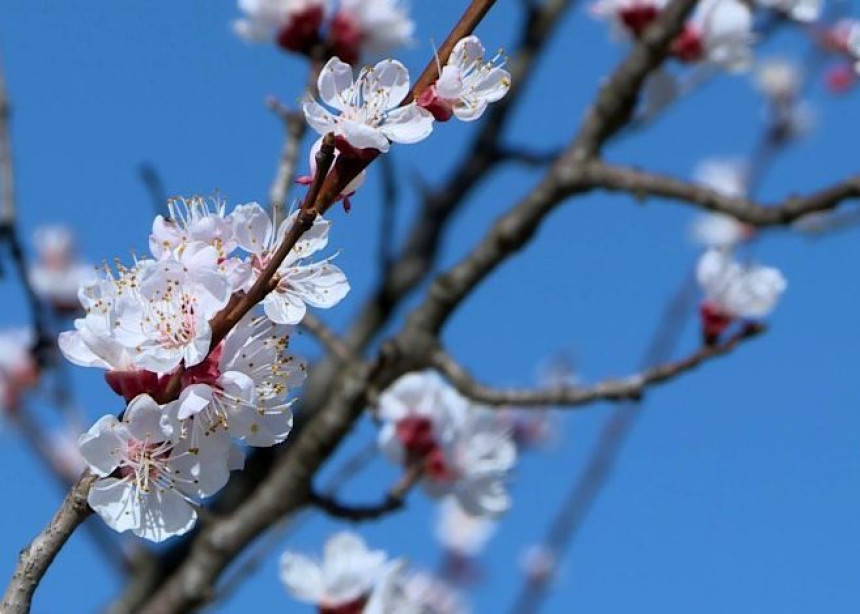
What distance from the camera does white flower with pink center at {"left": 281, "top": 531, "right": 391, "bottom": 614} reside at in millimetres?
2107

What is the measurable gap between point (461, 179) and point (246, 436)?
2445mm

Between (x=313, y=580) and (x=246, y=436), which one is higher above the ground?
(x=246, y=436)

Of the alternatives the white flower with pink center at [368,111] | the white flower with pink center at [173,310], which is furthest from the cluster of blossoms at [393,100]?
the white flower with pink center at [173,310]

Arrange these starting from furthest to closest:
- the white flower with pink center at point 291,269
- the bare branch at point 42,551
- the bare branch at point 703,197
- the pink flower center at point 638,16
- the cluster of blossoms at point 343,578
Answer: the pink flower center at point 638,16 < the cluster of blossoms at point 343,578 < the bare branch at point 703,197 < the white flower with pink center at point 291,269 < the bare branch at point 42,551

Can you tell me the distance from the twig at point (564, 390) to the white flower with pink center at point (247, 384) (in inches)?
41.6

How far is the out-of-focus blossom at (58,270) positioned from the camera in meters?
3.59

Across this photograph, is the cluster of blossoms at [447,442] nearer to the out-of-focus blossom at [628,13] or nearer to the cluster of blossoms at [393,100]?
the out-of-focus blossom at [628,13]

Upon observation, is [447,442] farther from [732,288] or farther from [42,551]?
[42,551]

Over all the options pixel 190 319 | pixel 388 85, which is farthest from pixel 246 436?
pixel 388 85

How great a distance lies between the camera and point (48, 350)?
2.23 metres

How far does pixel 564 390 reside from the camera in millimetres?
2121

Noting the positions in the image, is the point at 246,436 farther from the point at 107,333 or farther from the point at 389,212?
the point at 389,212

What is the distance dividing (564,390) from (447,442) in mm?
448

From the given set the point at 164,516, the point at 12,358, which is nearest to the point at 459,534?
the point at 12,358
